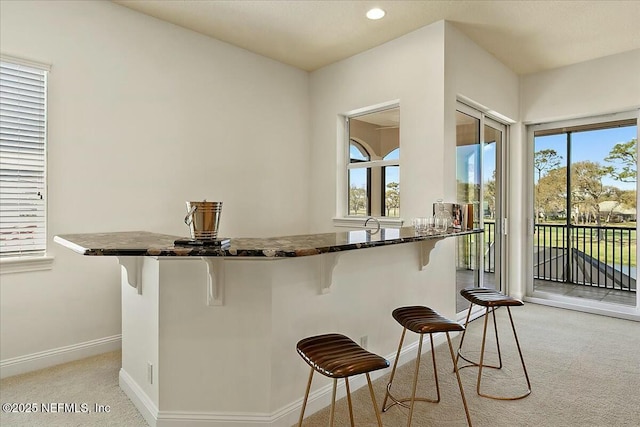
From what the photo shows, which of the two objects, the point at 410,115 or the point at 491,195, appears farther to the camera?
the point at 491,195

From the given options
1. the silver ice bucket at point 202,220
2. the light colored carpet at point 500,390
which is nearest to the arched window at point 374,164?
the light colored carpet at point 500,390

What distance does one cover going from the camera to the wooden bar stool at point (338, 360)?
1.40 m

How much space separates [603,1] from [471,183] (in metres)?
1.90

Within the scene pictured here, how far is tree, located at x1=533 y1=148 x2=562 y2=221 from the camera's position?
471 centimetres

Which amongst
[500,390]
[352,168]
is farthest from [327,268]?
[352,168]

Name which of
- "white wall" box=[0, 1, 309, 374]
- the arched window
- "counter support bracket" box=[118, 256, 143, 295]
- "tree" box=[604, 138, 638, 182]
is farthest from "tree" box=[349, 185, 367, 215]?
"tree" box=[604, 138, 638, 182]

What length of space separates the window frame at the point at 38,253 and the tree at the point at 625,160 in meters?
5.64

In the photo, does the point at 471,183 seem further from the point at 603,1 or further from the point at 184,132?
the point at 184,132

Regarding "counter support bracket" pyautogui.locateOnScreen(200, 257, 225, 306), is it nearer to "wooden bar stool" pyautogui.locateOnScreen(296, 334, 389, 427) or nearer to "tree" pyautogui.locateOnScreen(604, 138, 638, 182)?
"wooden bar stool" pyautogui.locateOnScreen(296, 334, 389, 427)

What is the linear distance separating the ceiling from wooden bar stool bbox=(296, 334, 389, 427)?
2758mm

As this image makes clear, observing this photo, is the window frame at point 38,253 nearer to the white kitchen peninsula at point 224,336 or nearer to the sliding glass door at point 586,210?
the white kitchen peninsula at point 224,336

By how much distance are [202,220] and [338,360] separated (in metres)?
0.88

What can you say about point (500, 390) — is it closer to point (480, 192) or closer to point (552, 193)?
point (480, 192)

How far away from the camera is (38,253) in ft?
9.12
